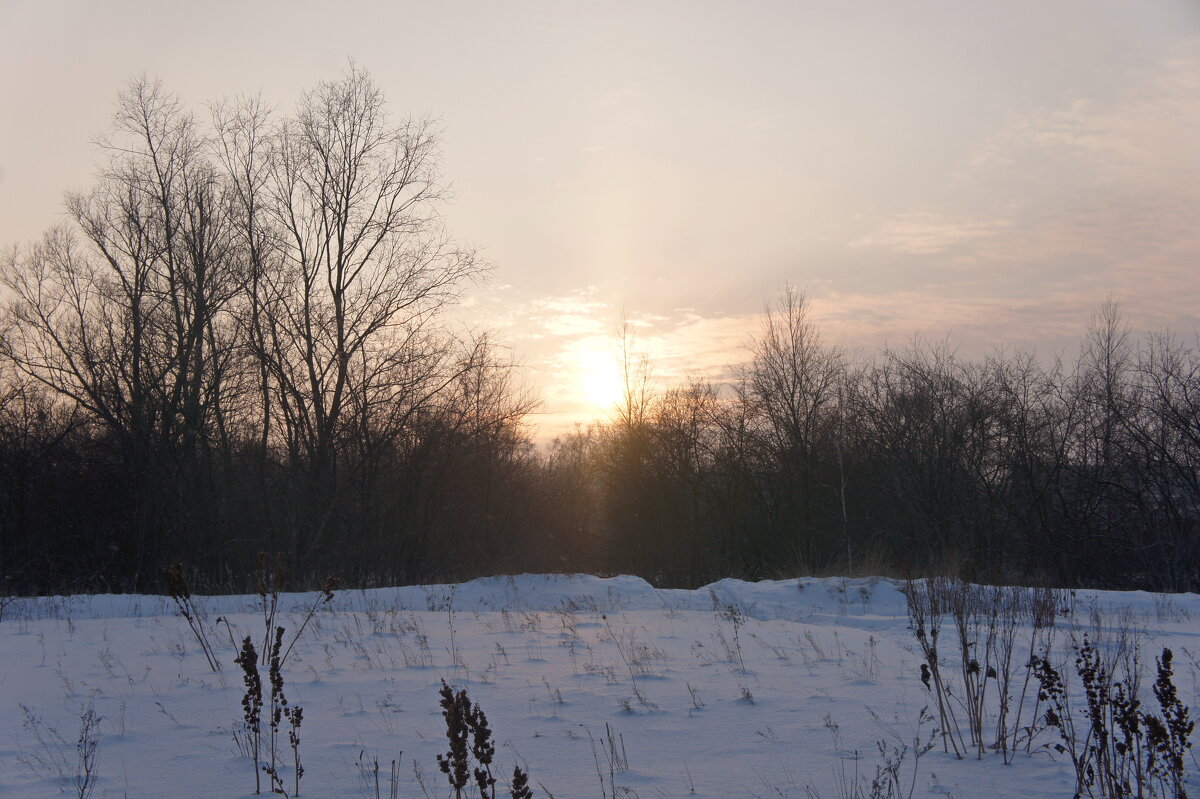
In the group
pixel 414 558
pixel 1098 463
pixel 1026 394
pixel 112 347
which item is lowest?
pixel 414 558

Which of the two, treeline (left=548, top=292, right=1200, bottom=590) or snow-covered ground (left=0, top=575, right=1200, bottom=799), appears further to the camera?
treeline (left=548, top=292, right=1200, bottom=590)

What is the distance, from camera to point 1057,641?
836 centimetres

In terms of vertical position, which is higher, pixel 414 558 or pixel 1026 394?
pixel 1026 394

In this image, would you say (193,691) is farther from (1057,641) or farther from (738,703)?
(1057,641)

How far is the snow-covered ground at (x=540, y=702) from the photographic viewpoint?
14.5 ft

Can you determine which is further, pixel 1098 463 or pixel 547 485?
pixel 547 485

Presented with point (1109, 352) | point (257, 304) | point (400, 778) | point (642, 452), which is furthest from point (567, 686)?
point (642, 452)

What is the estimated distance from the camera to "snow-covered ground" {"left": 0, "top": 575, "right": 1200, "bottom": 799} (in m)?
4.41

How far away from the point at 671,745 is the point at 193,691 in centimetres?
415

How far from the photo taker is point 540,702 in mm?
6098

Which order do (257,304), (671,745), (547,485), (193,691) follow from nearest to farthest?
(671,745) → (193,691) → (257,304) → (547,485)

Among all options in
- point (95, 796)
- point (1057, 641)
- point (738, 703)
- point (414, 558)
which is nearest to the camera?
point (95, 796)

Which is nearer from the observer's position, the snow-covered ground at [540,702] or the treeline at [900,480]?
the snow-covered ground at [540,702]

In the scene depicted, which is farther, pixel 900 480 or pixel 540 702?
pixel 900 480
